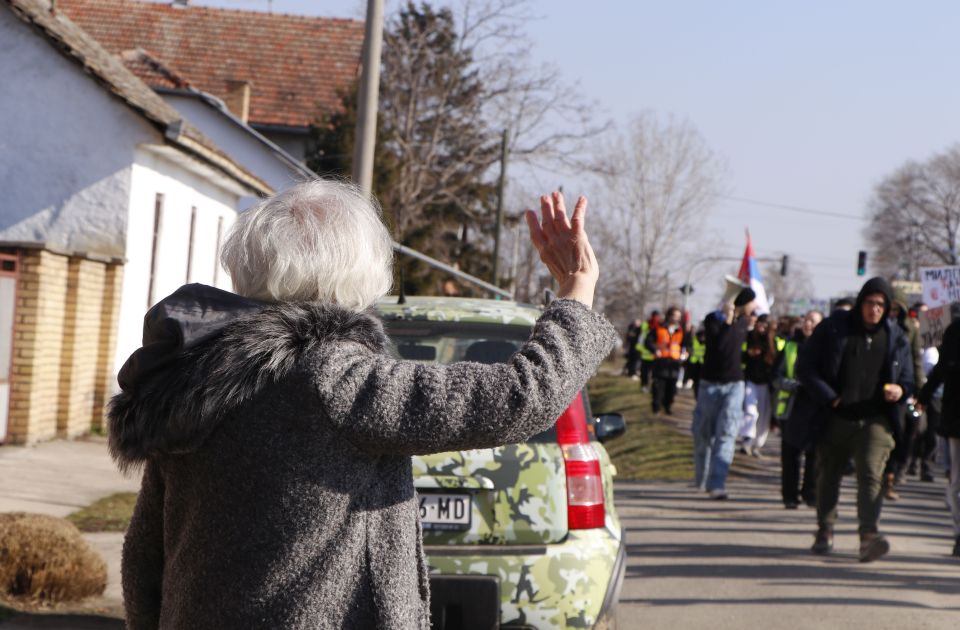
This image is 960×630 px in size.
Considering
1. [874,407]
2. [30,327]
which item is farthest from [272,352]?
[30,327]

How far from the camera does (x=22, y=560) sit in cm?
718

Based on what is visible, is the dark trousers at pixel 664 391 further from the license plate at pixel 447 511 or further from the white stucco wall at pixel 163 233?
the license plate at pixel 447 511

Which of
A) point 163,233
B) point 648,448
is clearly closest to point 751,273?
point 648,448

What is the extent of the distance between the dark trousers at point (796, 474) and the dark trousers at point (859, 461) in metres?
2.06

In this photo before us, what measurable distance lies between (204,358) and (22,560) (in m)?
5.14

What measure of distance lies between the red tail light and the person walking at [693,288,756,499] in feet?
24.3

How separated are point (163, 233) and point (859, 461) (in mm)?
13014

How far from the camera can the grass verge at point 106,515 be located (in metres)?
9.83

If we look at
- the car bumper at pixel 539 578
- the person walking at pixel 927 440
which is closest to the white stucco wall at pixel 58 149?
the person walking at pixel 927 440

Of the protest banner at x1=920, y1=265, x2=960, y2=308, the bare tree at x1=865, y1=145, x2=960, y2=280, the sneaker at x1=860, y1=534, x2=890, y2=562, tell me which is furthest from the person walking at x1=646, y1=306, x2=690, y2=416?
the bare tree at x1=865, y1=145, x2=960, y2=280

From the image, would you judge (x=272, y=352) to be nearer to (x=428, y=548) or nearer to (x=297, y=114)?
(x=428, y=548)

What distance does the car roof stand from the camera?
609 cm

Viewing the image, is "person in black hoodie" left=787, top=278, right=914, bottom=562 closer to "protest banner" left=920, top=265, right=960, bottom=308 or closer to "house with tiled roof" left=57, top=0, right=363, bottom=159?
"protest banner" left=920, top=265, right=960, bottom=308

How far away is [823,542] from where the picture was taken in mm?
10125
